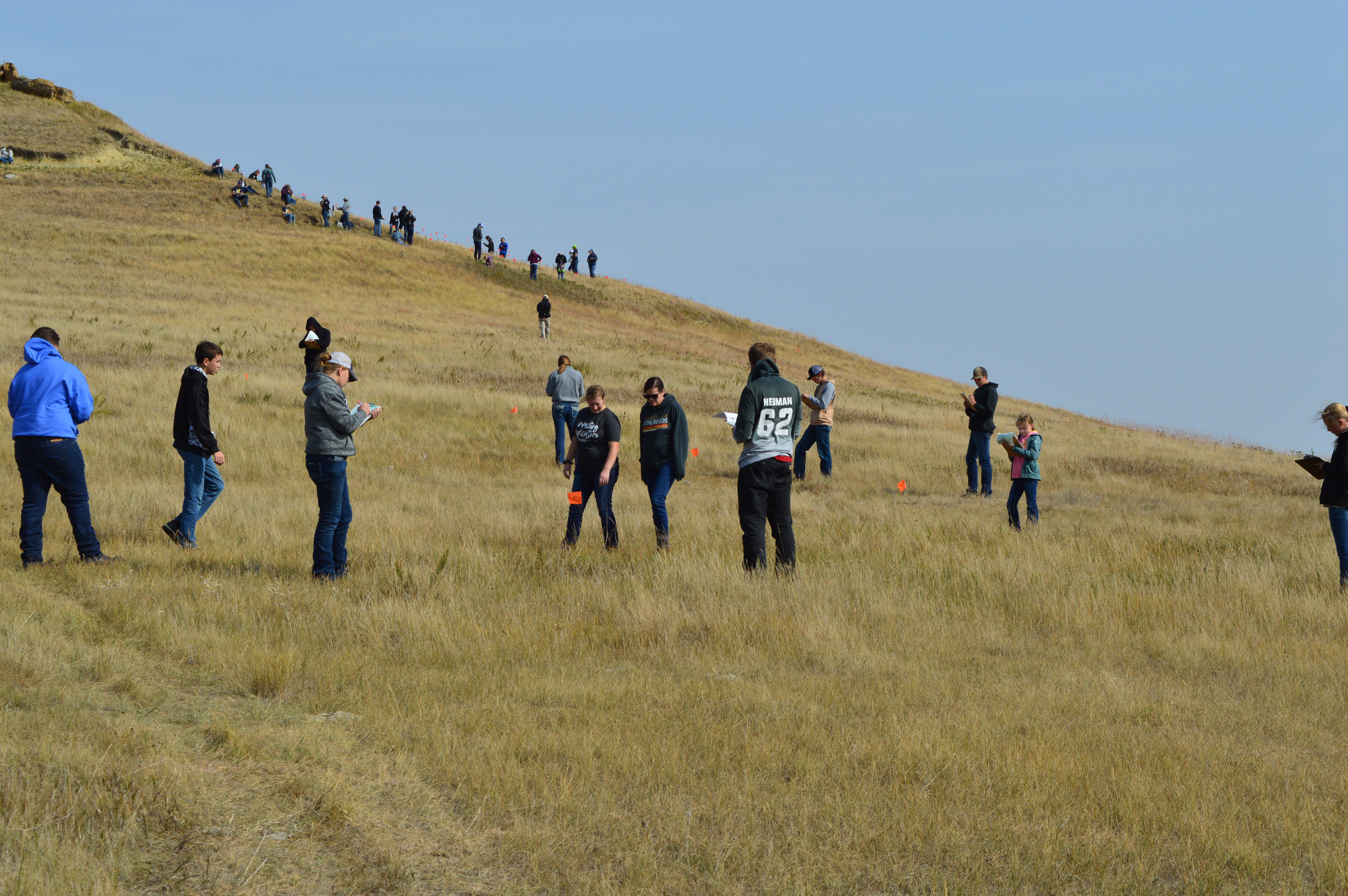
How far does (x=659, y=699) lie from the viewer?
5691 mm

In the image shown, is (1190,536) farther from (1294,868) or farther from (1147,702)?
(1294,868)

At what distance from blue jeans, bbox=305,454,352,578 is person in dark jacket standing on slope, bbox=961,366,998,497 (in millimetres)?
10098

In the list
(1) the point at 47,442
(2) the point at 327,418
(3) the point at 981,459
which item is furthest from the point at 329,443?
(3) the point at 981,459

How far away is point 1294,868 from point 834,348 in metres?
58.3

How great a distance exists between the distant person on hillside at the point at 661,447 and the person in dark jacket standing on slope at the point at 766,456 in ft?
4.96

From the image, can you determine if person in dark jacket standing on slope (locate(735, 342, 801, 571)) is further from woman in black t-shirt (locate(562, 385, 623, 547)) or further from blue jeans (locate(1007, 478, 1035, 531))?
blue jeans (locate(1007, 478, 1035, 531))

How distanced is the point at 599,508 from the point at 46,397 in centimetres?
502

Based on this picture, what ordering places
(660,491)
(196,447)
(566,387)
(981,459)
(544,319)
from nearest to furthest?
(196,447)
(660,491)
(981,459)
(566,387)
(544,319)

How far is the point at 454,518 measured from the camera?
38.8 ft

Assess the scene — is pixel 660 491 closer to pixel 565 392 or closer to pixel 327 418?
pixel 327 418

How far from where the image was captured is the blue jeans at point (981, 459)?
1631 centimetres

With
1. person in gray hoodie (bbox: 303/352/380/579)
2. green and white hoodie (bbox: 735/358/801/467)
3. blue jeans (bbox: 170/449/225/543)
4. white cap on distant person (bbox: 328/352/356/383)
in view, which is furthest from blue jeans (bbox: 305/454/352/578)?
green and white hoodie (bbox: 735/358/801/467)

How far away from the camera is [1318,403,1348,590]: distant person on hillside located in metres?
8.60

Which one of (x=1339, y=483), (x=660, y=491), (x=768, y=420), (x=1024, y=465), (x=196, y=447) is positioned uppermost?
(x=1339, y=483)
